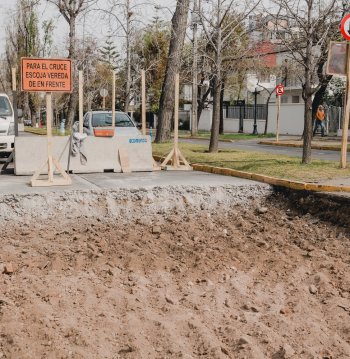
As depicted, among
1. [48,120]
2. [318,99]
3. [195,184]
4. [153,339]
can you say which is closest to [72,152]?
[48,120]

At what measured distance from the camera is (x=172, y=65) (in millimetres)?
20531

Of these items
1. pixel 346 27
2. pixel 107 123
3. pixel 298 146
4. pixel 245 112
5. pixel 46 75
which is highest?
pixel 346 27

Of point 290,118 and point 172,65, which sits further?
point 290,118

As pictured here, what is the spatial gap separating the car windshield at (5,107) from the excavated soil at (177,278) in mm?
A: 7356

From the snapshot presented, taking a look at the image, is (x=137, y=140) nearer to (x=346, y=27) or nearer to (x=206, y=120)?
(x=346, y=27)

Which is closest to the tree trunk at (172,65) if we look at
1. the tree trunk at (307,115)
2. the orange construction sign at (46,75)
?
the tree trunk at (307,115)

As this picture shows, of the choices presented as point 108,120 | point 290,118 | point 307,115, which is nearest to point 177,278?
point 307,115

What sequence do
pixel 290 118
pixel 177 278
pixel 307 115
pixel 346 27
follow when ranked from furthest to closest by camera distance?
pixel 290 118
pixel 307 115
pixel 346 27
pixel 177 278

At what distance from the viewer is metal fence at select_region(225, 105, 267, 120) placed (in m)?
41.3

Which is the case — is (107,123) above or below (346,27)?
below

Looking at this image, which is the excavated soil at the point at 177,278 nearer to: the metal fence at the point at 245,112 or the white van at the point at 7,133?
the white van at the point at 7,133

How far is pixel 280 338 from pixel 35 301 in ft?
7.63

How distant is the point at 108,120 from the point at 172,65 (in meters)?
3.34

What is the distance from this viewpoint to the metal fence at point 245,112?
41.3 m
